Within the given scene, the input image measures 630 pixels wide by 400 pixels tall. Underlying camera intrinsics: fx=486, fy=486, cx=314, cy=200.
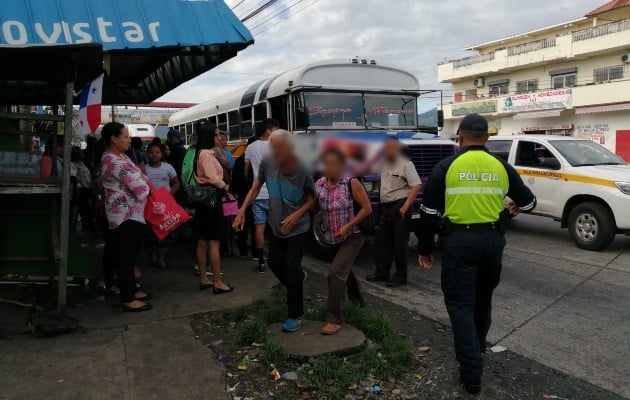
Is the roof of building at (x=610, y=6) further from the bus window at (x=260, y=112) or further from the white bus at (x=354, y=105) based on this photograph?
the bus window at (x=260, y=112)

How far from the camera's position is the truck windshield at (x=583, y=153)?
26.9ft

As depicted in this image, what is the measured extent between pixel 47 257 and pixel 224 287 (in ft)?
Answer: 5.53

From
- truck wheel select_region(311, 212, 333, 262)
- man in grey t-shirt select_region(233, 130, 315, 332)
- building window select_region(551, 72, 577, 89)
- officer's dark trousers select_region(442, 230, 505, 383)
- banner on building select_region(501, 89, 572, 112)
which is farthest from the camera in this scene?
building window select_region(551, 72, 577, 89)

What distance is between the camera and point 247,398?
3.08 m

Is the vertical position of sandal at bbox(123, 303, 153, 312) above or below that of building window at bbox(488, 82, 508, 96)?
below

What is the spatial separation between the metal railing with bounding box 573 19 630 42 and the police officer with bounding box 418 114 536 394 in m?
26.9

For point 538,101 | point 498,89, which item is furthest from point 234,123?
point 498,89

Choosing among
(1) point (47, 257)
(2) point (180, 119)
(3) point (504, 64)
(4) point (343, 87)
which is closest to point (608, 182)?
(4) point (343, 87)

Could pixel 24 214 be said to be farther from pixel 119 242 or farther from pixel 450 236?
pixel 450 236

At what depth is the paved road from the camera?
3803mm

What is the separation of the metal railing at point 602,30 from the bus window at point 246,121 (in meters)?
23.8

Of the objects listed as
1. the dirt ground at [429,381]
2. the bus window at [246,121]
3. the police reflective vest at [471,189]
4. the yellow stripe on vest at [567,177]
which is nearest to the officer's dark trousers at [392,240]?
the dirt ground at [429,381]

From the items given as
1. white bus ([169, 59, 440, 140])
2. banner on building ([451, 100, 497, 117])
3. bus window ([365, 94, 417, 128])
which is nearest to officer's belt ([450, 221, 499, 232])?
white bus ([169, 59, 440, 140])

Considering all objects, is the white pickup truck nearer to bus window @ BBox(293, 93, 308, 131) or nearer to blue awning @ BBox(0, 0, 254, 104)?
bus window @ BBox(293, 93, 308, 131)
